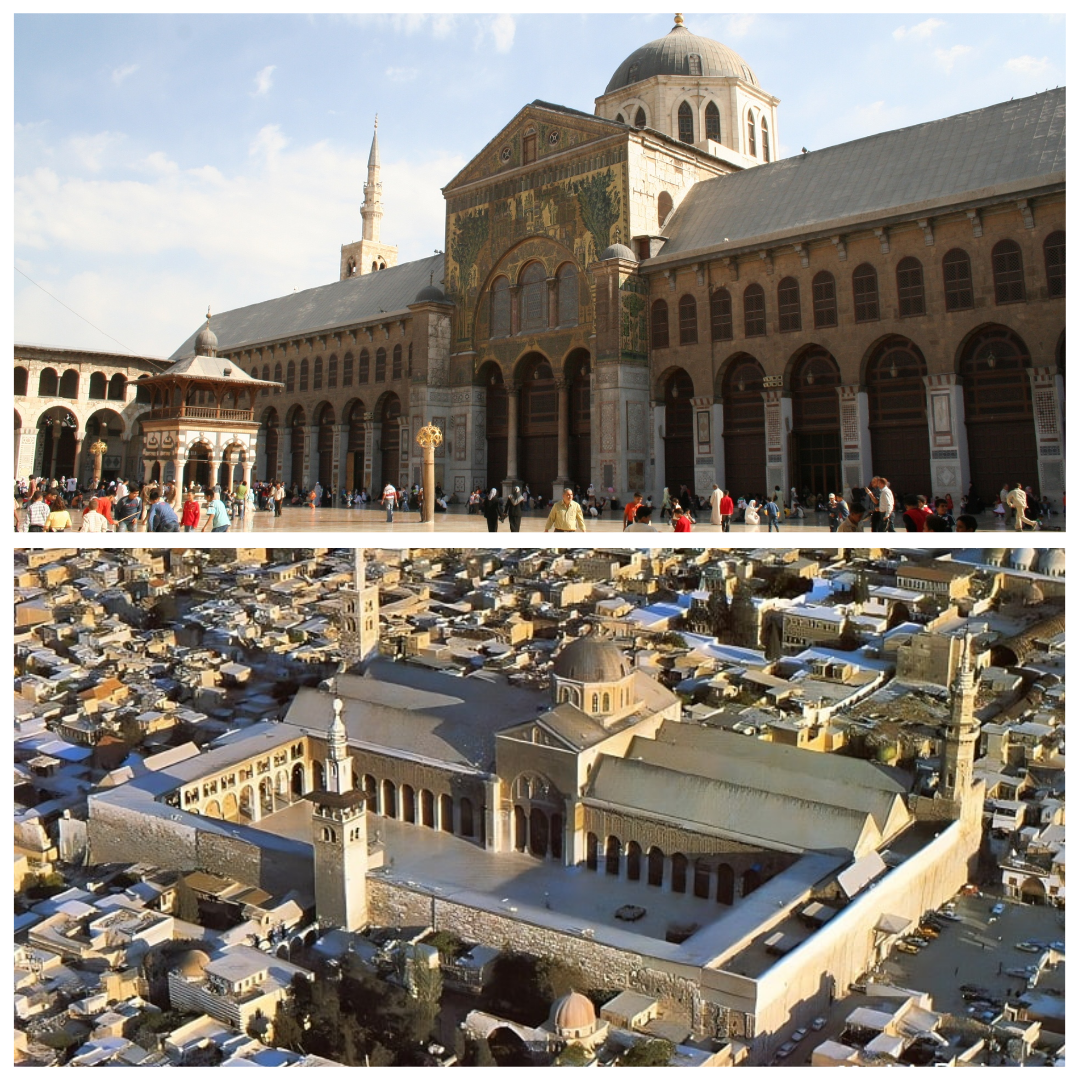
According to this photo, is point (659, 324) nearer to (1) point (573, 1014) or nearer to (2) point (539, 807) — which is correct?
(2) point (539, 807)

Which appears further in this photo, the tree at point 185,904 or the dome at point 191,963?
the tree at point 185,904

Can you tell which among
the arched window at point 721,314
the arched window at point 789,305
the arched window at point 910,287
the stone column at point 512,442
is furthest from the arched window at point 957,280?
the stone column at point 512,442

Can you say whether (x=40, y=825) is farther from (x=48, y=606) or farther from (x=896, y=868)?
(x=896, y=868)

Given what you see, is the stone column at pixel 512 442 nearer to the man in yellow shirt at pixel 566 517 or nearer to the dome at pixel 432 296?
the dome at pixel 432 296

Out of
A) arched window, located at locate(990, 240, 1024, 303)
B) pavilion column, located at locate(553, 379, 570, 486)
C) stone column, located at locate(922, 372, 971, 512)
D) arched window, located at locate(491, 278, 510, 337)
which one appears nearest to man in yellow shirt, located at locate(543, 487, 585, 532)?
stone column, located at locate(922, 372, 971, 512)

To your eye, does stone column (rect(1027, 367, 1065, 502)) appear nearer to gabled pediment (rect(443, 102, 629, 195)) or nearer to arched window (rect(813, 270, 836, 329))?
arched window (rect(813, 270, 836, 329))

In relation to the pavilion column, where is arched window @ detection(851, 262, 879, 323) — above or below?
above
